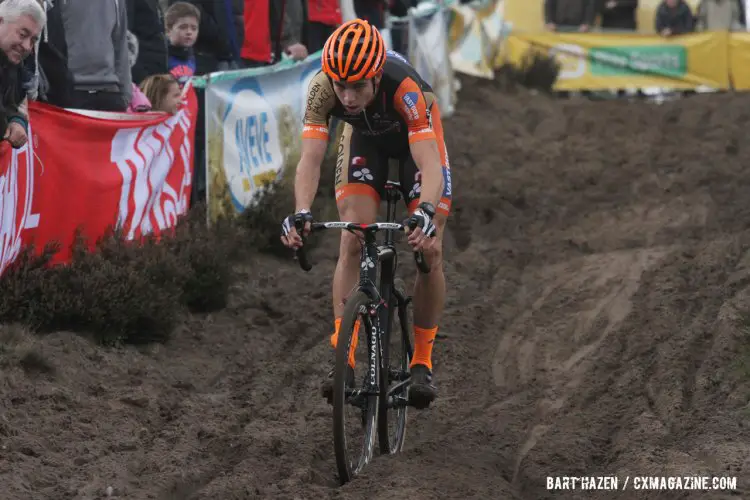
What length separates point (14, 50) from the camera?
7184mm

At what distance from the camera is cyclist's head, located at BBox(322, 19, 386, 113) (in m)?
6.13

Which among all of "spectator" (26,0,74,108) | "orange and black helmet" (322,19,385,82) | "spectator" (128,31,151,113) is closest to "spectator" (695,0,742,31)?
"spectator" (128,31,151,113)

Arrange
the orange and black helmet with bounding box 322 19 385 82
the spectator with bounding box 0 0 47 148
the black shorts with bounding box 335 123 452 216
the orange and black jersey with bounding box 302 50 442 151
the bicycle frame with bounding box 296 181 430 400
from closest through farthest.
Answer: the bicycle frame with bounding box 296 181 430 400
the orange and black helmet with bounding box 322 19 385 82
the orange and black jersey with bounding box 302 50 442 151
the black shorts with bounding box 335 123 452 216
the spectator with bounding box 0 0 47 148

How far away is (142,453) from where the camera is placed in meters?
6.46

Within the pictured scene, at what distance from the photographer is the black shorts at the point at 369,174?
6.84m

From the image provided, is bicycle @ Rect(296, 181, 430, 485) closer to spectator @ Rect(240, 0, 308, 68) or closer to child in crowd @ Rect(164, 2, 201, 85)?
child in crowd @ Rect(164, 2, 201, 85)

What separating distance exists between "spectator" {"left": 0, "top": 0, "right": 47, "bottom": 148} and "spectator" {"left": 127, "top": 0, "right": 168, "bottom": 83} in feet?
8.26

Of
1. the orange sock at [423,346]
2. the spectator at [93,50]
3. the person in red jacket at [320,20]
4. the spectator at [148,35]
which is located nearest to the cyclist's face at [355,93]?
the orange sock at [423,346]

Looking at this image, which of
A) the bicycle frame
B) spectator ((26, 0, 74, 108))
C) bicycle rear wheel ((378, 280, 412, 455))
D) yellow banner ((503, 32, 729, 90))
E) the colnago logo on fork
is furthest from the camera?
yellow banner ((503, 32, 729, 90))

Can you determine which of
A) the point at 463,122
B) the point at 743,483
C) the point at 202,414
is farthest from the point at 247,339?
the point at 463,122

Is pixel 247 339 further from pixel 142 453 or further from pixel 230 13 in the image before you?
pixel 230 13

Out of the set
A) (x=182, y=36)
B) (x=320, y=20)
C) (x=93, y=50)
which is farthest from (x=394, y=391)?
(x=320, y=20)

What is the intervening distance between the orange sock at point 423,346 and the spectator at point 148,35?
4.08 meters

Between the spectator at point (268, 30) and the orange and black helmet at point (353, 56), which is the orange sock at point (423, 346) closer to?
the orange and black helmet at point (353, 56)
